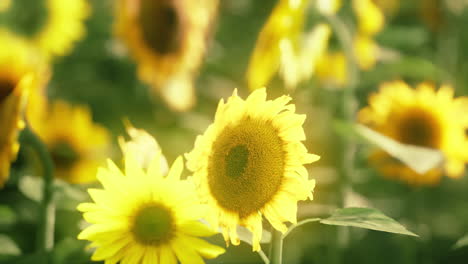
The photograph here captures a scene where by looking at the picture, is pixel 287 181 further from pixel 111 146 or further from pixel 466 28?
pixel 466 28

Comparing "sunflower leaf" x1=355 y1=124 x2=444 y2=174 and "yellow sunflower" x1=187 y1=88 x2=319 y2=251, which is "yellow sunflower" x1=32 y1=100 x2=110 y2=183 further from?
"yellow sunflower" x1=187 y1=88 x2=319 y2=251

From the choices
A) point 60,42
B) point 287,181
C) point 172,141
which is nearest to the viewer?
point 287,181

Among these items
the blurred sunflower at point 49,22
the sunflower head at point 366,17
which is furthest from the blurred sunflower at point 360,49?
the blurred sunflower at point 49,22

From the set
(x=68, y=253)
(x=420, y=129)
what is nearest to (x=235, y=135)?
(x=68, y=253)

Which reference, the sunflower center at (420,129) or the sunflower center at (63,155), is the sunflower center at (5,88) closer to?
the sunflower center at (63,155)

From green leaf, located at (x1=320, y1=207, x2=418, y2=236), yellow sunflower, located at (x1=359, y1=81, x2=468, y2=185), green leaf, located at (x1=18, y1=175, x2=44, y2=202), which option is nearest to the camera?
green leaf, located at (x1=320, y1=207, x2=418, y2=236)

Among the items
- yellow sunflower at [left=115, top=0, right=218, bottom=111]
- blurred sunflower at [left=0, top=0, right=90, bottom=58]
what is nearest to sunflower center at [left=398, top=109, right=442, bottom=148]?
yellow sunflower at [left=115, top=0, right=218, bottom=111]

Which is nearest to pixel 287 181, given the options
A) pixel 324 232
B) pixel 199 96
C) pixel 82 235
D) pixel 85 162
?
pixel 82 235
